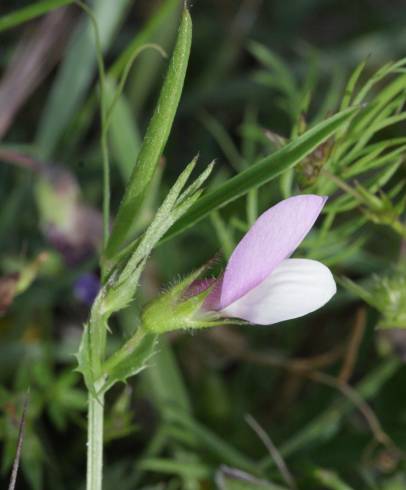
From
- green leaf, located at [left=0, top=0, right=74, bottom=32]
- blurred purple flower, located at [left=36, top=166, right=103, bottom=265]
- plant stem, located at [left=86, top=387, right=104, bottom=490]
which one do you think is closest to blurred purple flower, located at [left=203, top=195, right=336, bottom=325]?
plant stem, located at [left=86, top=387, right=104, bottom=490]

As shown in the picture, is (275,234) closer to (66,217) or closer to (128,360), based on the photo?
(128,360)

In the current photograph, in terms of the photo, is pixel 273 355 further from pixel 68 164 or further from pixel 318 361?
pixel 68 164

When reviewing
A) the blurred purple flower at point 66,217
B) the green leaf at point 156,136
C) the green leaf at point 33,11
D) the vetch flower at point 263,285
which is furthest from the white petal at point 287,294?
the blurred purple flower at point 66,217

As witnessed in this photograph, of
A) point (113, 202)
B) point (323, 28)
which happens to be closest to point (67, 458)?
point (113, 202)

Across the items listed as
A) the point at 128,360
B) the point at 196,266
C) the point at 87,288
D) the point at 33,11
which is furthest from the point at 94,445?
the point at 196,266

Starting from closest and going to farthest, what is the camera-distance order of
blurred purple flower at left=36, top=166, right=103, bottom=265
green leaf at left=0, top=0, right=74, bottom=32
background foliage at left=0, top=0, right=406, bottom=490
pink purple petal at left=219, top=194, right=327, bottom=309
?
pink purple petal at left=219, top=194, right=327, bottom=309, green leaf at left=0, top=0, right=74, bottom=32, background foliage at left=0, top=0, right=406, bottom=490, blurred purple flower at left=36, top=166, right=103, bottom=265

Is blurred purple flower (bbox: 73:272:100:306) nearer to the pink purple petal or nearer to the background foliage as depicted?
the background foliage

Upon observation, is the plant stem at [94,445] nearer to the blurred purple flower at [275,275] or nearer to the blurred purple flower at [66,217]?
the blurred purple flower at [275,275]
